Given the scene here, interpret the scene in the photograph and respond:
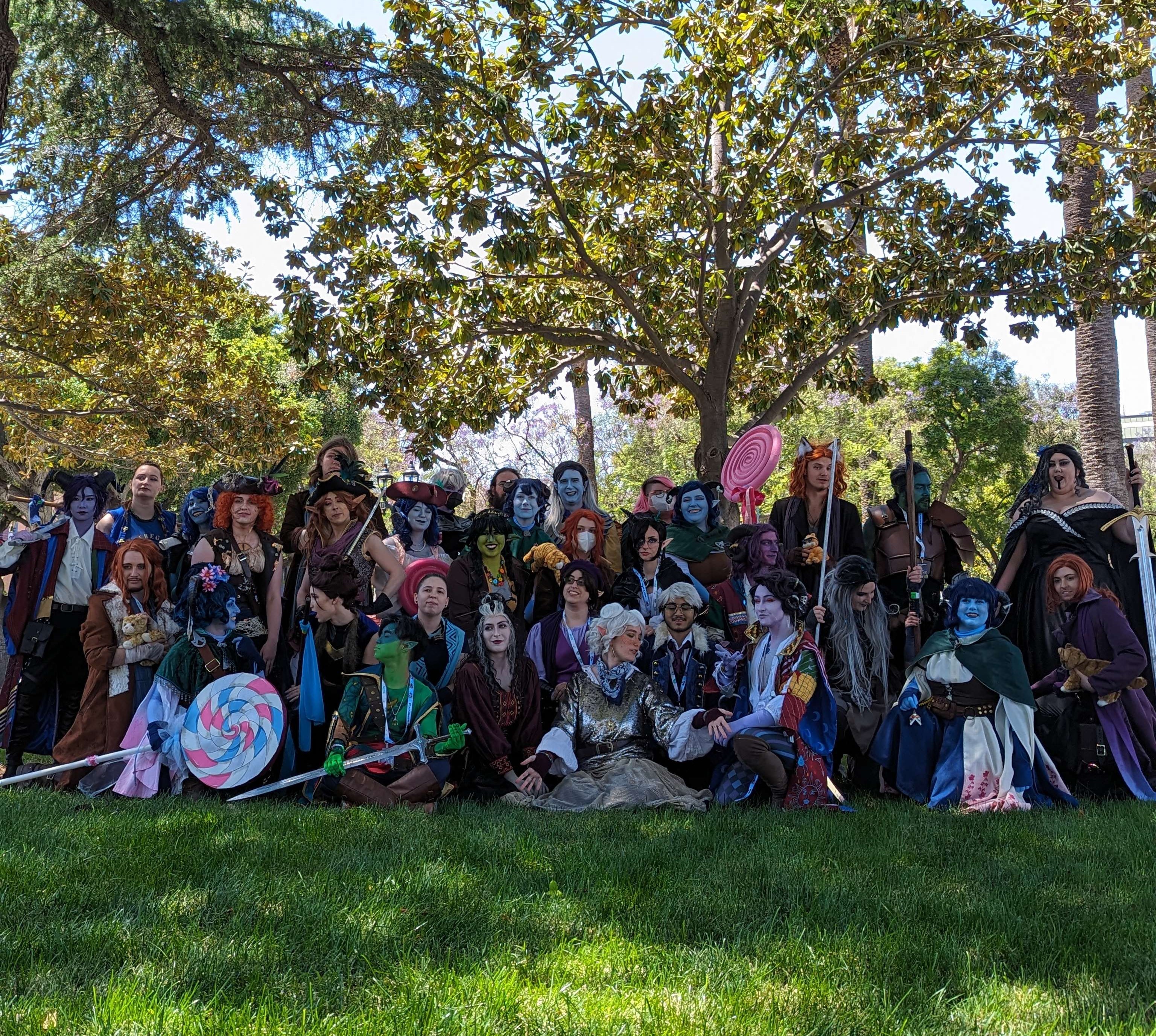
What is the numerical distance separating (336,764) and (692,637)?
2422 millimetres

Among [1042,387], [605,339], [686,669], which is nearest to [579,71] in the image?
[605,339]

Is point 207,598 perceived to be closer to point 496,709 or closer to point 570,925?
point 496,709

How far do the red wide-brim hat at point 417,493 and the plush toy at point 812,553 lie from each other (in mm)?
2836

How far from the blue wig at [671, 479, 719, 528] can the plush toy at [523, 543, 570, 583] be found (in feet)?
3.26

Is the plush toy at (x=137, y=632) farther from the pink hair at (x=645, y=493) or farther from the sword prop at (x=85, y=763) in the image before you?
the pink hair at (x=645, y=493)

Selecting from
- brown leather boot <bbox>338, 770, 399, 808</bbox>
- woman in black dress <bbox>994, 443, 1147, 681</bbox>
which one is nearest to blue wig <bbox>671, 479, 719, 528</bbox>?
woman in black dress <bbox>994, 443, 1147, 681</bbox>

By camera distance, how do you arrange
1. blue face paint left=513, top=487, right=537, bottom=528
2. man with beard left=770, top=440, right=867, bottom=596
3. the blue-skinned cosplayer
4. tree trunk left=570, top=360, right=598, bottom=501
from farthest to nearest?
tree trunk left=570, top=360, right=598, bottom=501
blue face paint left=513, top=487, right=537, bottom=528
man with beard left=770, top=440, right=867, bottom=596
the blue-skinned cosplayer

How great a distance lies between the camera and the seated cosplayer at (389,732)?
20.9 ft

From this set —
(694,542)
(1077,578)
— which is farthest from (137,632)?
(1077,578)

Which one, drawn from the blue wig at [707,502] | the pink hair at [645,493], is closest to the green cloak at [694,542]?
the blue wig at [707,502]

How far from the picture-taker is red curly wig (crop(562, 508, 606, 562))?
811cm

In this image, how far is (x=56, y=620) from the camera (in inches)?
305

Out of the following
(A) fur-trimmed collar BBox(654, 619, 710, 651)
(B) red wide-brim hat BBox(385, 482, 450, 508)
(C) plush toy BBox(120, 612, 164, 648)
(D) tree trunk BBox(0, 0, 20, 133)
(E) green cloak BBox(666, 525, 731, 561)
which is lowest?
(A) fur-trimmed collar BBox(654, 619, 710, 651)

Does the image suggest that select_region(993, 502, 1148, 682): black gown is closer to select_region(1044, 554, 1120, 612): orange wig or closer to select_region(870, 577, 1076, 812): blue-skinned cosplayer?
select_region(1044, 554, 1120, 612): orange wig
